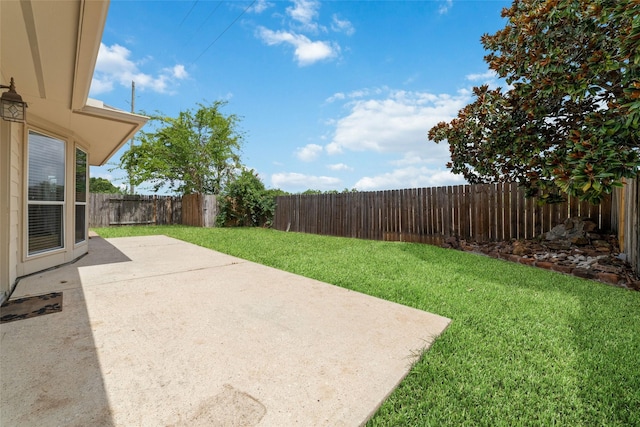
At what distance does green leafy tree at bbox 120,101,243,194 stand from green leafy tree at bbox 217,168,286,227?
3233 mm

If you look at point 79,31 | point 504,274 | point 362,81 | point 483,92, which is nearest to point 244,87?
point 362,81

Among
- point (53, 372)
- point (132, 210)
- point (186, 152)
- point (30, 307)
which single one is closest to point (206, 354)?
point (53, 372)

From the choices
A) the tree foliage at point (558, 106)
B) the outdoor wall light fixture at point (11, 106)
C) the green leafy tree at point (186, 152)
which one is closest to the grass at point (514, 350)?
the tree foliage at point (558, 106)

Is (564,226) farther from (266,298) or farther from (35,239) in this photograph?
(35,239)

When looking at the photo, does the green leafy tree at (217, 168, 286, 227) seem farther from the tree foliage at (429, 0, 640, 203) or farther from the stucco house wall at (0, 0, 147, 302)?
the tree foliage at (429, 0, 640, 203)

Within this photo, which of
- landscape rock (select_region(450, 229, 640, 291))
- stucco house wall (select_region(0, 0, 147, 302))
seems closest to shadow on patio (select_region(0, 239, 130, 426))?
stucco house wall (select_region(0, 0, 147, 302))

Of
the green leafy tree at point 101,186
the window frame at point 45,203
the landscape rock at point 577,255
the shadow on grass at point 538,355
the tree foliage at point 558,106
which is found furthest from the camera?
the green leafy tree at point 101,186

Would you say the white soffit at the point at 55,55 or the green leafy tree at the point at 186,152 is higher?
the green leafy tree at the point at 186,152

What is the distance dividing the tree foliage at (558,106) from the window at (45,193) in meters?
7.27

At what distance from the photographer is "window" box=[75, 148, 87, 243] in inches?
200

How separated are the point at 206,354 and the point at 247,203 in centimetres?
1183

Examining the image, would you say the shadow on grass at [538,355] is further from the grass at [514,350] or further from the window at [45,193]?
the window at [45,193]

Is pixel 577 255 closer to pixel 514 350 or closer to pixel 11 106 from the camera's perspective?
pixel 514 350

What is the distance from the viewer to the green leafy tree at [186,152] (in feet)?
50.7
